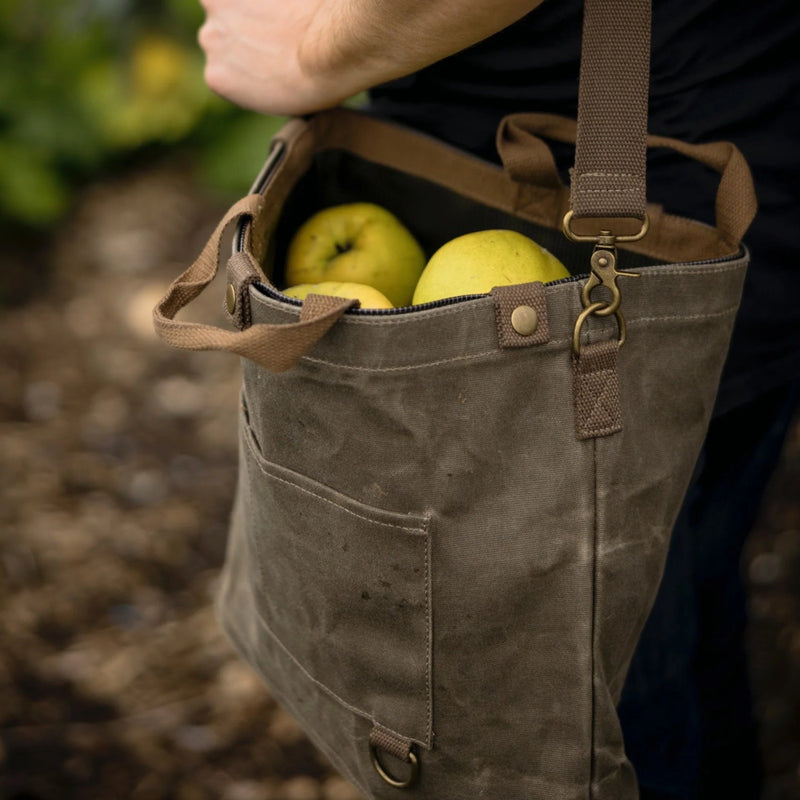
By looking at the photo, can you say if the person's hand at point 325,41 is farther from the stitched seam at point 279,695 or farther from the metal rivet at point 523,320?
the stitched seam at point 279,695

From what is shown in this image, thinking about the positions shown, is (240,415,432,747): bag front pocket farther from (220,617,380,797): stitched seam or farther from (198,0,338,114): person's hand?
(198,0,338,114): person's hand

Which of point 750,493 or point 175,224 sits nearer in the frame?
point 750,493

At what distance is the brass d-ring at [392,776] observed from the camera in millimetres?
1165

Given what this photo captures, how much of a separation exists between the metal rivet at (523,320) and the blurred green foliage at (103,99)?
3611 millimetres

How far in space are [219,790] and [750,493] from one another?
4.89 feet

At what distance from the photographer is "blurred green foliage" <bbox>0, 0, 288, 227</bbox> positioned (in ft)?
14.4

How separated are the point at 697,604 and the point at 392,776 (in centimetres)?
66

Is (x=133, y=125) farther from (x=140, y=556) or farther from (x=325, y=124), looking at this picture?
(x=325, y=124)

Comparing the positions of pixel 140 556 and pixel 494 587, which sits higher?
pixel 494 587

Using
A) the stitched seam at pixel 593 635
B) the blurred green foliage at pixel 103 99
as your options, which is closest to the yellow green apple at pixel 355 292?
the stitched seam at pixel 593 635

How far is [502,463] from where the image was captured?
1024mm

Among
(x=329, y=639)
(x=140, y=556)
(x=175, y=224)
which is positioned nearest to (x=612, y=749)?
(x=329, y=639)

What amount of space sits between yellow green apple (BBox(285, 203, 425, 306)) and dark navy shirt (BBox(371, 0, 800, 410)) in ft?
0.68

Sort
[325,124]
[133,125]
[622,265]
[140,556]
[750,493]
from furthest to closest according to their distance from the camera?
[133,125]
[140,556]
[750,493]
[325,124]
[622,265]
